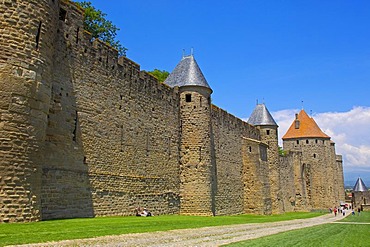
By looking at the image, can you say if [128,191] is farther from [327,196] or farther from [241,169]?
[327,196]

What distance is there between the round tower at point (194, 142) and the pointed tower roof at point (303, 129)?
104ft

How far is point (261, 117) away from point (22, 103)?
31210 millimetres

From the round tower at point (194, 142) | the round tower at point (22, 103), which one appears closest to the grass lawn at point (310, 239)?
the round tower at point (22, 103)

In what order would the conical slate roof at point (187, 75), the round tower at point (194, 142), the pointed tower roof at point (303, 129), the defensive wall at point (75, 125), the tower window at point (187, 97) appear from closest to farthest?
the defensive wall at point (75, 125) < the round tower at point (194, 142) < the tower window at point (187, 97) < the conical slate roof at point (187, 75) < the pointed tower roof at point (303, 129)

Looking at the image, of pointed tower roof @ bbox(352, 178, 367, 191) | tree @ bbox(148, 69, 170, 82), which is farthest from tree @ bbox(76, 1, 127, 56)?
pointed tower roof @ bbox(352, 178, 367, 191)

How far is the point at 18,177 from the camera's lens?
1192 centimetres

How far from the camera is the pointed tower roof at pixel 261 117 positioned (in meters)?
40.4

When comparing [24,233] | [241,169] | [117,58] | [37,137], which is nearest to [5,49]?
[37,137]

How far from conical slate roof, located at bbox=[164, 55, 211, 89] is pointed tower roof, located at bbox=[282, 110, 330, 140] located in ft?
105

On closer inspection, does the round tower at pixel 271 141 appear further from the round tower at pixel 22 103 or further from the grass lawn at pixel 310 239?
the round tower at pixel 22 103

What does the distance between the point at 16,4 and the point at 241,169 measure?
84.3 ft

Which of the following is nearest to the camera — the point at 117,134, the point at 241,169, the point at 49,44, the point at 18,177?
the point at 18,177

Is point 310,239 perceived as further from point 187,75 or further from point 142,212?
point 187,75

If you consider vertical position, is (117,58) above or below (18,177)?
above
